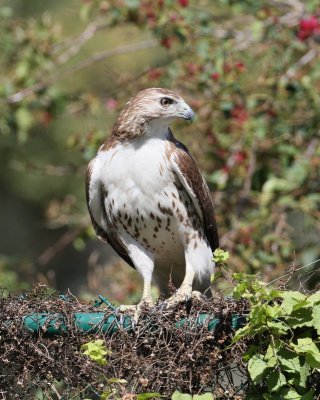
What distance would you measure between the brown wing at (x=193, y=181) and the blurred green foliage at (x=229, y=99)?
133cm

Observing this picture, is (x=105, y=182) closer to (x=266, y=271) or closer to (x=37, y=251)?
(x=266, y=271)

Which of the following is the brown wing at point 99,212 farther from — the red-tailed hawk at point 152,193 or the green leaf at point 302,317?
the green leaf at point 302,317

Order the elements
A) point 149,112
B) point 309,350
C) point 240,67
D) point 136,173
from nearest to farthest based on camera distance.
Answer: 1. point 309,350
2. point 136,173
3. point 149,112
4. point 240,67

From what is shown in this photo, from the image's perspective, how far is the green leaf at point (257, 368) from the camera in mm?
3193

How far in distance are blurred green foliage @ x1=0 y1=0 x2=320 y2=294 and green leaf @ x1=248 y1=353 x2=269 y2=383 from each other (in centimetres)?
312

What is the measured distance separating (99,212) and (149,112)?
632 millimetres

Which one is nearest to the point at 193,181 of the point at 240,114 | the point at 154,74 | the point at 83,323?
the point at 83,323

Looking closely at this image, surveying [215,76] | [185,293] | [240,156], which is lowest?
[240,156]

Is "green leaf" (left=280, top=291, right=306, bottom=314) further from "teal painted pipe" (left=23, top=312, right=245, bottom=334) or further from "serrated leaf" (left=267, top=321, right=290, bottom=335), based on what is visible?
"teal painted pipe" (left=23, top=312, right=245, bottom=334)

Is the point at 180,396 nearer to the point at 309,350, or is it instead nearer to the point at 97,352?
the point at 97,352

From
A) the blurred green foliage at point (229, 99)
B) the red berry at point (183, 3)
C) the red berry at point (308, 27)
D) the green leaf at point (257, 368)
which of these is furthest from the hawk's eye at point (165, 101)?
the green leaf at point (257, 368)

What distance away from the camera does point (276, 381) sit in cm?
319

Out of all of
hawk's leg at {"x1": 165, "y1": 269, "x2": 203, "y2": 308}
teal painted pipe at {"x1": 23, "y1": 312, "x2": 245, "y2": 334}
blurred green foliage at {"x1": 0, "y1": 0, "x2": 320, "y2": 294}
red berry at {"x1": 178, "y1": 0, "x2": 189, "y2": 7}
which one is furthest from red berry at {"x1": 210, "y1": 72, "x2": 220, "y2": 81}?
teal painted pipe at {"x1": 23, "y1": 312, "x2": 245, "y2": 334}

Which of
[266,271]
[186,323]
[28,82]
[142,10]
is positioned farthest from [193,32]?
[186,323]
